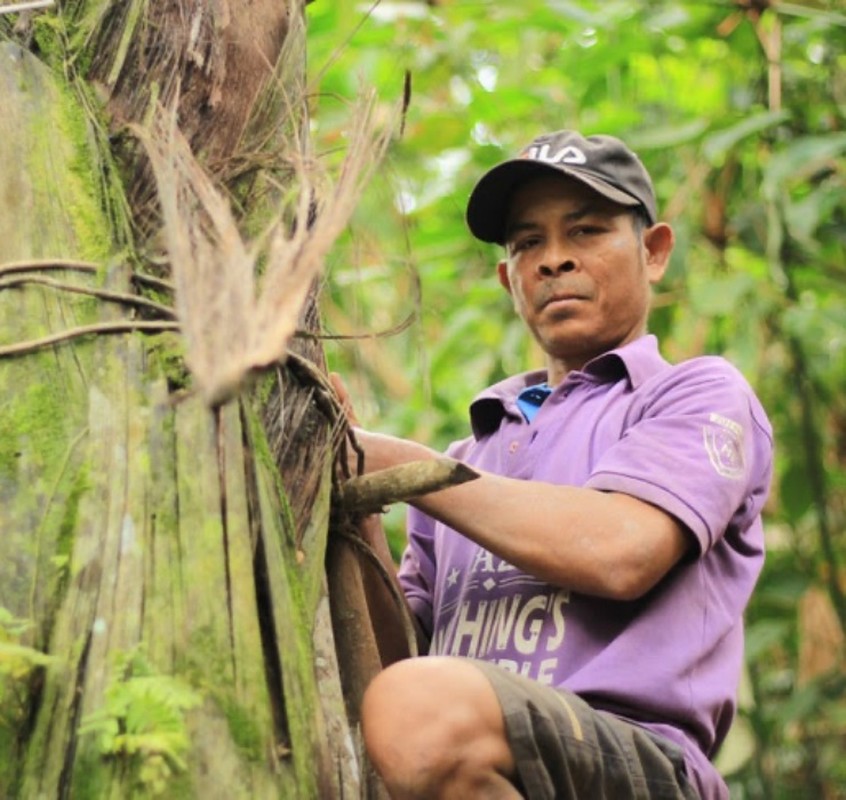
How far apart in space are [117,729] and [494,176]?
146 cm

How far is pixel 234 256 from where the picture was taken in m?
1.55

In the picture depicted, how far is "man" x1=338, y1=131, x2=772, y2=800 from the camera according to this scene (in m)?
1.91

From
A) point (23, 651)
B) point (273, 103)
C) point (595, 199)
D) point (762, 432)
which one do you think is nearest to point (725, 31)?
point (595, 199)

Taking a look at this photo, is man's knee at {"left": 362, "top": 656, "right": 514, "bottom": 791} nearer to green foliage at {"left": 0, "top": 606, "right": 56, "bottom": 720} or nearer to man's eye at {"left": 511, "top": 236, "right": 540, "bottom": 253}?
green foliage at {"left": 0, "top": 606, "right": 56, "bottom": 720}

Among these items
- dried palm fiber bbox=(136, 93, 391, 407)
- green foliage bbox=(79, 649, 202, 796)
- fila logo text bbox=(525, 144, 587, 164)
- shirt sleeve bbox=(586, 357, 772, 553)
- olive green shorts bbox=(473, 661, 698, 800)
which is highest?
fila logo text bbox=(525, 144, 587, 164)

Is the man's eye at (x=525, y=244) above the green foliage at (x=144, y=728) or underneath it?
above

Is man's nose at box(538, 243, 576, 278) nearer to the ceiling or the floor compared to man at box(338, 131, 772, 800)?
nearer to the ceiling

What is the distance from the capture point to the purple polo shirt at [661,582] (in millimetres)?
2186

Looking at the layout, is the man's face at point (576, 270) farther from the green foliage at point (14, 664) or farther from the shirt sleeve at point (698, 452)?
the green foliage at point (14, 664)

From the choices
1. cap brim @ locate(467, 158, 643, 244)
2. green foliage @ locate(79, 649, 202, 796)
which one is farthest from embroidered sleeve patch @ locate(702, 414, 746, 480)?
green foliage @ locate(79, 649, 202, 796)

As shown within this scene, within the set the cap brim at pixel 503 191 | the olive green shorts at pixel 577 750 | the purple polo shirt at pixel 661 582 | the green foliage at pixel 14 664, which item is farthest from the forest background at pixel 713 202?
the green foliage at pixel 14 664

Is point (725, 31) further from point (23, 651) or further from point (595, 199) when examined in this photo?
point (23, 651)

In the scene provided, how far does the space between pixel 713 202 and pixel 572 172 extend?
2.05 meters

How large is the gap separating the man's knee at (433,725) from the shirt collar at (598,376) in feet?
2.65
